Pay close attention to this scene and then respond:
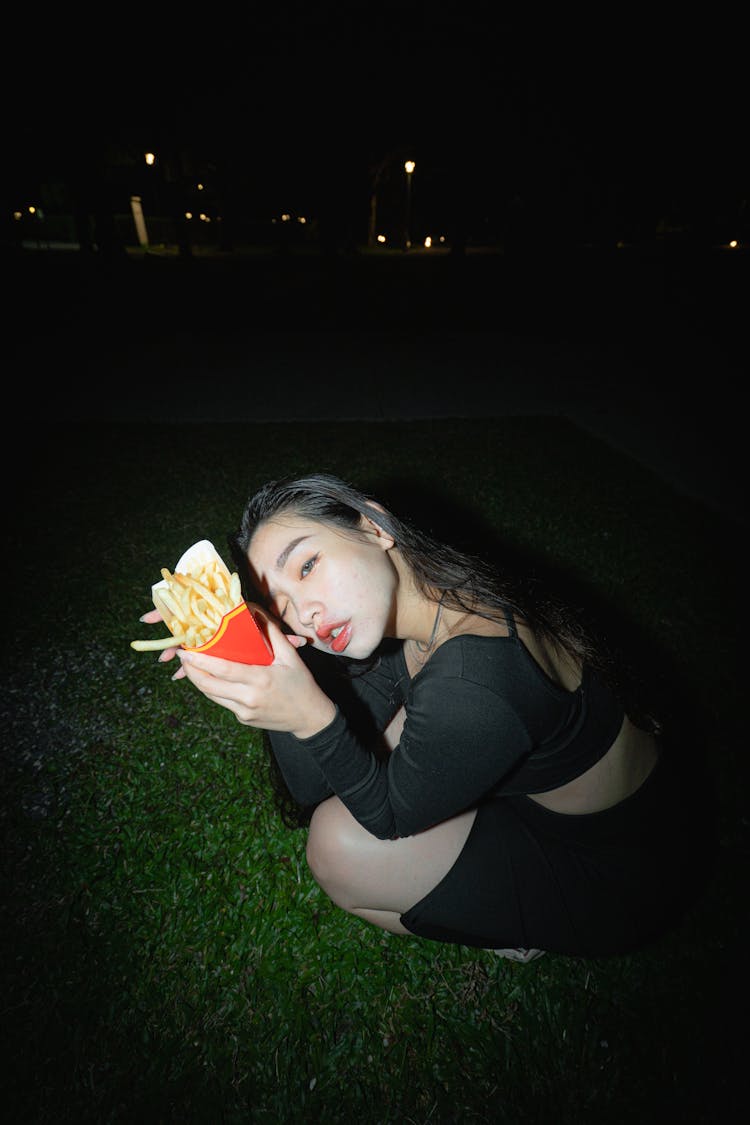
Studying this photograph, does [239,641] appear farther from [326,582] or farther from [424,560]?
[424,560]

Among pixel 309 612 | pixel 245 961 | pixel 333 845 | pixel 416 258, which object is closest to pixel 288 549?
pixel 309 612

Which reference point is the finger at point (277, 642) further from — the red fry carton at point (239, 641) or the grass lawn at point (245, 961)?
the grass lawn at point (245, 961)

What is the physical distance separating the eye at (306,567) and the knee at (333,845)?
0.79 m

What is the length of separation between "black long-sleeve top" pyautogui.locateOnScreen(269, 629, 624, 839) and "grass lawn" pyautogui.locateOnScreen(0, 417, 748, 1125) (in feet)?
3.14

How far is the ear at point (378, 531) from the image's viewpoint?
76.7 inches

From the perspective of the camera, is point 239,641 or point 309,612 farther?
point 309,612

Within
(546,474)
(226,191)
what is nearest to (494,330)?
(546,474)

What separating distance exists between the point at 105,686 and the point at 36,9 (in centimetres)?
2518

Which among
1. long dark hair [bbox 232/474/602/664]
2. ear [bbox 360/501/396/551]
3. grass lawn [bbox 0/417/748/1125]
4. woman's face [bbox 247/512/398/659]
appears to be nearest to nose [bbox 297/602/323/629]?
woman's face [bbox 247/512/398/659]

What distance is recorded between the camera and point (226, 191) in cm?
3625

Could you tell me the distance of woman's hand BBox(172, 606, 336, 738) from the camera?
60.2 inches

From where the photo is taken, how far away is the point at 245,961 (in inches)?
88.6

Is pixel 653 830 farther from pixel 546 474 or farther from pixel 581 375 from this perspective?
pixel 581 375

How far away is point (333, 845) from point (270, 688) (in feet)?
2.29
